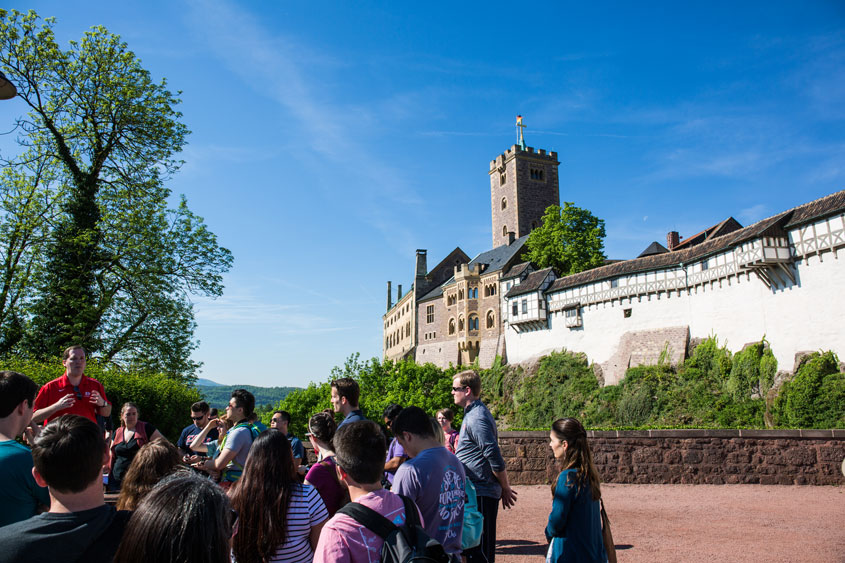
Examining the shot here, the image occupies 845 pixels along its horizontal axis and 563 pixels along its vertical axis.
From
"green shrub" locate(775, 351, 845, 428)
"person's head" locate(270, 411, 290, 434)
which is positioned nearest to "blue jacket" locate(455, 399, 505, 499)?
"person's head" locate(270, 411, 290, 434)

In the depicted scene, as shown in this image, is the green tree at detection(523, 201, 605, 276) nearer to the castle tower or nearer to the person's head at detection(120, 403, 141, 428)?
the castle tower

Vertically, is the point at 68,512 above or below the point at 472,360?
below

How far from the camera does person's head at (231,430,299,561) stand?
290cm

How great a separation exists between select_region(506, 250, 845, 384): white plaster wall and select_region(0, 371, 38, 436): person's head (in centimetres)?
2817

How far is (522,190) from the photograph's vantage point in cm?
6197

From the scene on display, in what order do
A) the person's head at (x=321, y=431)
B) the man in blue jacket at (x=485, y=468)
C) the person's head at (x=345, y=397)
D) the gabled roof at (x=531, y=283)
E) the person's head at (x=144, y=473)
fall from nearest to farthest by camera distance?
1. the person's head at (x=144, y=473)
2. the person's head at (x=321, y=431)
3. the man in blue jacket at (x=485, y=468)
4. the person's head at (x=345, y=397)
5. the gabled roof at (x=531, y=283)

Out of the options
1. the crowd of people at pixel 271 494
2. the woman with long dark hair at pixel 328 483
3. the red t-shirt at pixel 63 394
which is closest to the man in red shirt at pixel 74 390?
the red t-shirt at pixel 63 394

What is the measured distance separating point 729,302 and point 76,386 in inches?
1231

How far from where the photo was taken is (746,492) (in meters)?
11.9

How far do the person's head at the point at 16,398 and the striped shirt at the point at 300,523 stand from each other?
1.80 metres

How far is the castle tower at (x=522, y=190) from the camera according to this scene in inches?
2421

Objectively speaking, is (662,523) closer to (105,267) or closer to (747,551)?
(747,551)

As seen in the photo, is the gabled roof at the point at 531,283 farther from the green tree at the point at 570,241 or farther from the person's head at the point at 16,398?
the person's head at the point at 16,398

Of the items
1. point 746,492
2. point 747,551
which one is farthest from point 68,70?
point 746,492
